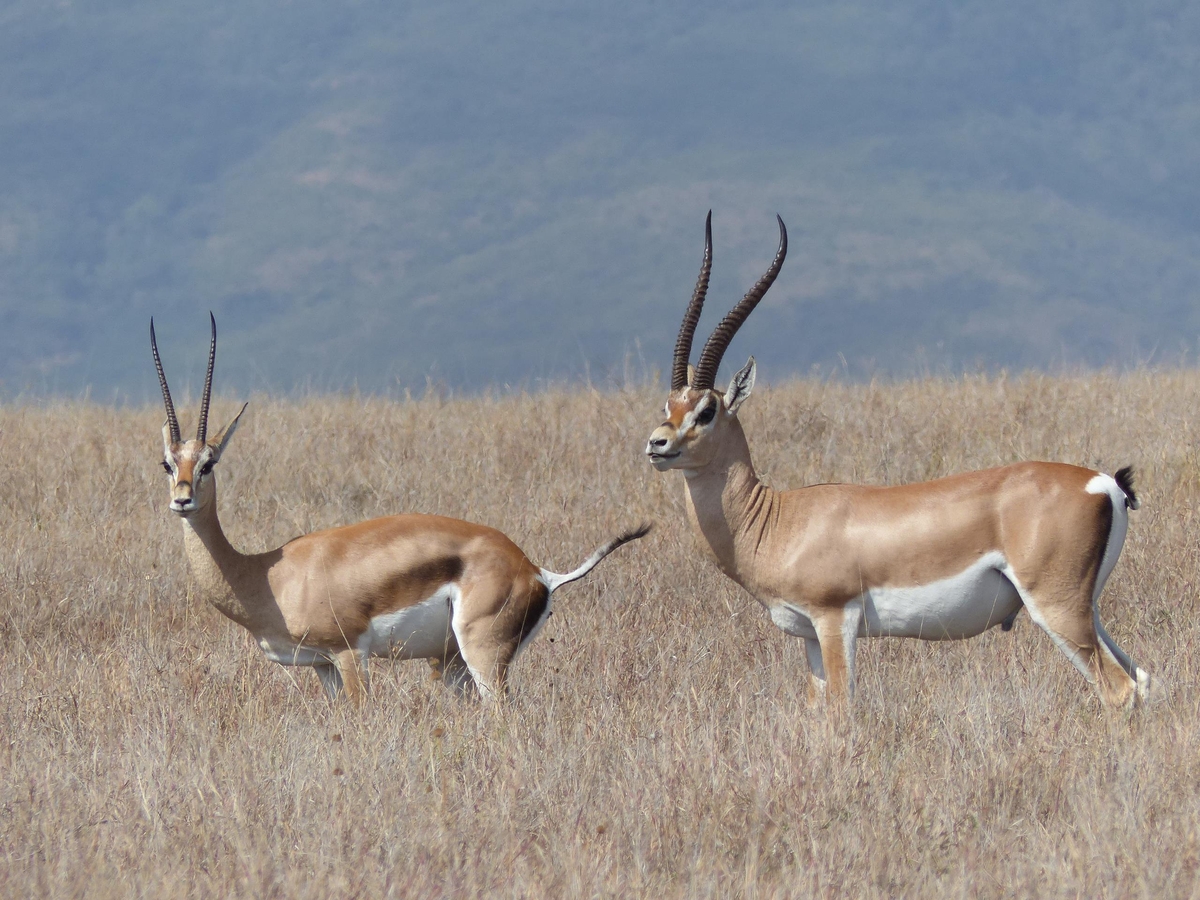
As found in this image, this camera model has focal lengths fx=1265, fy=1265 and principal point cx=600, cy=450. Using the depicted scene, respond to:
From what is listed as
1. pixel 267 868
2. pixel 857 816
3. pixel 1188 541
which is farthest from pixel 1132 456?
pixel 267 868

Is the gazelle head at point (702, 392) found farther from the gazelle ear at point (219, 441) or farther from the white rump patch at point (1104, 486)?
the gazelle ear at point (219, 441)

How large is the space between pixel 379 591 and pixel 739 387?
214cm

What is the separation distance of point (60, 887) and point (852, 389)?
42.7 ft

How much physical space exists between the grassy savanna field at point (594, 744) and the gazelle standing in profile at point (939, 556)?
0.40m

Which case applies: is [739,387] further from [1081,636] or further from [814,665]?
[1081,636]

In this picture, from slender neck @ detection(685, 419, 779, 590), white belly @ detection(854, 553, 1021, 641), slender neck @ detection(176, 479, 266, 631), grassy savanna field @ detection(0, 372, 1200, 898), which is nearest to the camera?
grassy savanna field @ detection(0, 372, 1200, 898)

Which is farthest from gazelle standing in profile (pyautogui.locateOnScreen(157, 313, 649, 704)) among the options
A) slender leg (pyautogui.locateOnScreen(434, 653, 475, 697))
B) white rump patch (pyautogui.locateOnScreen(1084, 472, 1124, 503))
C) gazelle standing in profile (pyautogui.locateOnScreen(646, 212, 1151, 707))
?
white rump patch (pyautogui.locateOnScreen(1084, 472, 1124, 503))

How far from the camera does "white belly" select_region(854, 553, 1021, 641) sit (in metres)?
6.10

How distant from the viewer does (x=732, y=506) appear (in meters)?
6.59

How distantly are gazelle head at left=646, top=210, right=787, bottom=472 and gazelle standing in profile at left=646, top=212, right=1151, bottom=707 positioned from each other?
0.01m

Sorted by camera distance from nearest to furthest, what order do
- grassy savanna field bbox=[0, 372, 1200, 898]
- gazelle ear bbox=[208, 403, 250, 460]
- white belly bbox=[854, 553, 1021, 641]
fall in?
grassy savanna field bbox=[0, 372, 1200, 898]
white belly bbox=[854, 553, 1021, 641]
gazelle ear bbox=[208, 403, 250, 460]

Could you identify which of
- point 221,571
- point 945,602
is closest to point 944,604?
point 945,602

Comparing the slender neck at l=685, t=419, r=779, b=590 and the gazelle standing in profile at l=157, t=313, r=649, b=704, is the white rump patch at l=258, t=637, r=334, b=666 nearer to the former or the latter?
the gazelle standing in profile at l=157, t=313, r=649, b=704

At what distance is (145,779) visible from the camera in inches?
210
